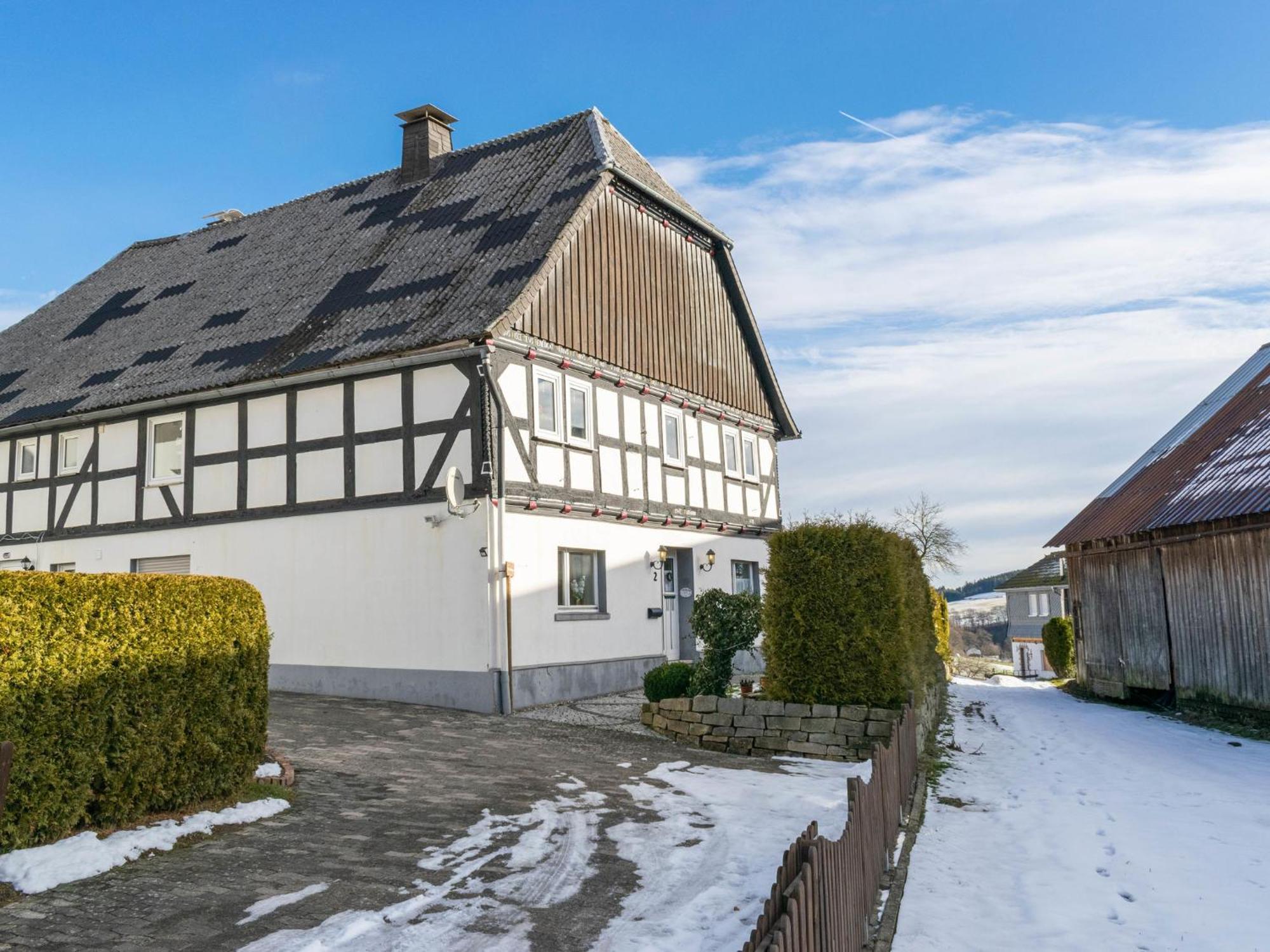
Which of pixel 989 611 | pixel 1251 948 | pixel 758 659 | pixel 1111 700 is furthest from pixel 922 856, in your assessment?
pixel 989 611

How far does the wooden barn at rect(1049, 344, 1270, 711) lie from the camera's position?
614 inches

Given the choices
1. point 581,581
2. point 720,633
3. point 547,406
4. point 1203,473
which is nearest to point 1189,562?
point 1203,473

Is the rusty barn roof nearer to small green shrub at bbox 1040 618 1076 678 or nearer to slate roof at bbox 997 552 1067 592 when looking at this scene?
small green shrub at bbox 1040 618 1076 678

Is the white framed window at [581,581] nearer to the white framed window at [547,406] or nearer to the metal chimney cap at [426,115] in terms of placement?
the white framed window at [547,406]

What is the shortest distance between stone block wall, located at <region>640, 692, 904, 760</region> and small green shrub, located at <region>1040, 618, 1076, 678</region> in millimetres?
19730

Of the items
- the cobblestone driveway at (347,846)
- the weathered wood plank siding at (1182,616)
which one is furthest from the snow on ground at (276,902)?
the weathered wood plank siding at (1182,616)

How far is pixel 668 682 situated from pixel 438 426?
203 inches

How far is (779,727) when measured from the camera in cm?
1196

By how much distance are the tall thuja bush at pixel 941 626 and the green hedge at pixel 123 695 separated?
17.4 metres

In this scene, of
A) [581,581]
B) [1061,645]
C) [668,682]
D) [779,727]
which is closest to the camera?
[779,727]

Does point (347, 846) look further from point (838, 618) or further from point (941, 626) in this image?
point (941, 626)

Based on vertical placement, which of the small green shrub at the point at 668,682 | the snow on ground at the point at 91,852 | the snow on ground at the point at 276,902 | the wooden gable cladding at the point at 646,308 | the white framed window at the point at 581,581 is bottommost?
the snow on ground at the point at 276,902

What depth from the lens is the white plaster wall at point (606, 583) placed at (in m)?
15.1

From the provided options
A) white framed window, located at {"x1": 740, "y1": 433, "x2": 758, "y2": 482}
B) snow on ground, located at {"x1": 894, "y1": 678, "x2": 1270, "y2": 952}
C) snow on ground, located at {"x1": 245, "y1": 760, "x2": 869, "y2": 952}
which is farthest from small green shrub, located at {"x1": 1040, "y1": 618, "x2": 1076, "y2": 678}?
snow on ground, located at {"x1": 245, "y1": 760, "x2": 869, "y2": 952}
